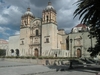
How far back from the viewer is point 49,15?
125ft

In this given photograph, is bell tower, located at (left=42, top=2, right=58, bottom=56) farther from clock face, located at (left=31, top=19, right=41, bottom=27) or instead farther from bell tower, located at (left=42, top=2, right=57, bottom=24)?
clock face, located at (left=31, top=19, right=41, bottom=27)

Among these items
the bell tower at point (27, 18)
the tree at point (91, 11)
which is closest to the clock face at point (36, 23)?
the bell tower at point (27, 18)

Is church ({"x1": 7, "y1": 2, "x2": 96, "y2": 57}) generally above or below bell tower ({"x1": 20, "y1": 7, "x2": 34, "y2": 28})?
below

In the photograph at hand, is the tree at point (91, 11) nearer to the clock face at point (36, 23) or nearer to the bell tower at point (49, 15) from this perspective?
the bell tower at point (49, 15)

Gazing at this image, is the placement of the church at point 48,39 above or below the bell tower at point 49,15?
below

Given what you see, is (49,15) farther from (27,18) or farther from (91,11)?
(91,11)

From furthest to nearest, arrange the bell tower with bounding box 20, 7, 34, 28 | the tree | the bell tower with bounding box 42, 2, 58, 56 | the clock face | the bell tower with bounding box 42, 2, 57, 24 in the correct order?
1. the bell tower with bounding box 20, 7, 34, 28
2. the clock face
3. the bell tower with bounding box 42, 2, 57, 24
4. the bell tower with bounding box 42, 2, 58, 56
5. the tree

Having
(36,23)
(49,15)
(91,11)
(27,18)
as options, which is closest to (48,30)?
(49,15)

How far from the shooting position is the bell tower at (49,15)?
37.8 meters

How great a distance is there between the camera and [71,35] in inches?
1560

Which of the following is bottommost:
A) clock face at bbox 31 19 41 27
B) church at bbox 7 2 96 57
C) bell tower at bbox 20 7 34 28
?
church at bbox 7 2 96 57

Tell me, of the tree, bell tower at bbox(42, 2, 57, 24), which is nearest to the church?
bell tower at bbox(42, 2, 57, 24)

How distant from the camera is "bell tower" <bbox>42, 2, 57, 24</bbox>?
124 ft

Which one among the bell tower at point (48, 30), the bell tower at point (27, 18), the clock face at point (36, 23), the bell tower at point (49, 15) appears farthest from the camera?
the bell tower at point (27, 18)
